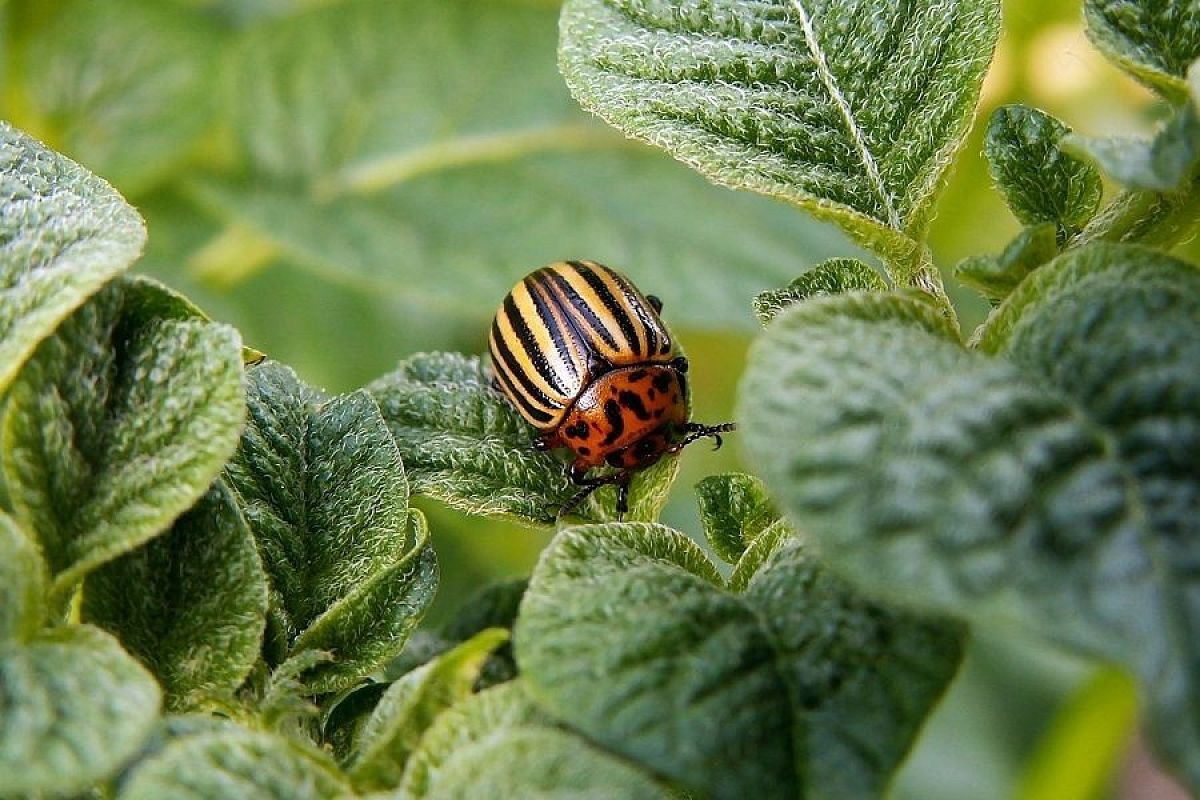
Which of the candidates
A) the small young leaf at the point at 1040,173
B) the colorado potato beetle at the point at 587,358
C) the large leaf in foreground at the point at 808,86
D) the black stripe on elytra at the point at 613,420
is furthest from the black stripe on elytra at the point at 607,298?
the small young leaf at the point at 1040,173

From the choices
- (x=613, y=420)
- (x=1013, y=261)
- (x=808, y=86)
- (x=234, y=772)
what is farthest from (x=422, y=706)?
(x=613, y=420)

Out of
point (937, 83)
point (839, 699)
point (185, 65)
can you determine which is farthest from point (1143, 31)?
point (185, 65)

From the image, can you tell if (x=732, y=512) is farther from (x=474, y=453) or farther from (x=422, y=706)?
(x=422, y=706)

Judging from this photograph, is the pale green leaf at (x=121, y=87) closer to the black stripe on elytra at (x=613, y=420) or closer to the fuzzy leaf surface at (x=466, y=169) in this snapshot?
the fuzzy leaf surface at (x=466, y=169)

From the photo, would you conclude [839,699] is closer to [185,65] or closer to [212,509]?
[212,509]

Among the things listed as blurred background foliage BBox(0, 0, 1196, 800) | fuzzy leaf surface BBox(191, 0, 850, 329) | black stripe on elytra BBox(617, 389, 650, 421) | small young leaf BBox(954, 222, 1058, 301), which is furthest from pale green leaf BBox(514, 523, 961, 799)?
fuzzy leaf surface BBox(191, 0, 850, 329)

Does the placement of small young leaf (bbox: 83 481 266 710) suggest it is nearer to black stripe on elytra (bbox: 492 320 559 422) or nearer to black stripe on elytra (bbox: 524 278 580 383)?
black stripe on elytra (bbox: 492 320 559 422)
